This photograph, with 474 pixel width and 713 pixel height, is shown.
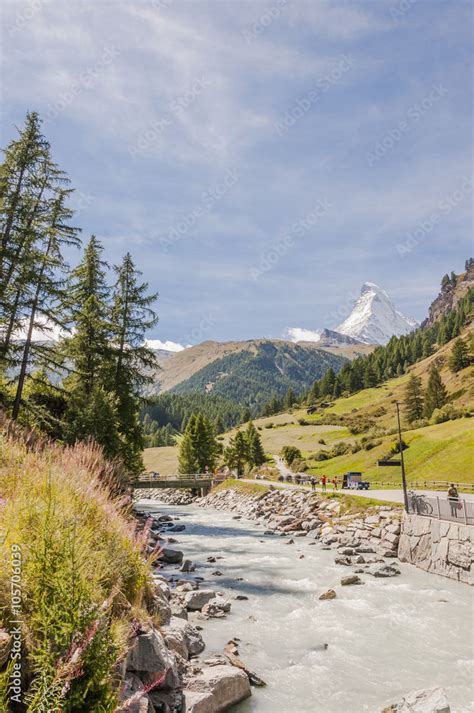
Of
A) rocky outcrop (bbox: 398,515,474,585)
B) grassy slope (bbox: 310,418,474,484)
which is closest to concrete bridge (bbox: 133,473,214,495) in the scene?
grassy slope (bbox: 310,418,474,484)

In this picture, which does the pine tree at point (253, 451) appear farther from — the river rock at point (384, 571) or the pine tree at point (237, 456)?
the river rock at point (384, 571)

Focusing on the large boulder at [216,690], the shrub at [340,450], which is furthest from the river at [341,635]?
the shrub at [340,450]

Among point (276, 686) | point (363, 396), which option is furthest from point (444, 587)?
point (363, 396)

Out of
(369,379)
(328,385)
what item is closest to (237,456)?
(369,379)

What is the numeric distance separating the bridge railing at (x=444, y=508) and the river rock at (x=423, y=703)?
43.8 ft

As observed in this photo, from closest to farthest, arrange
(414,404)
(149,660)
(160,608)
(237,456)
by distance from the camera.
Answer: (149,660) → (160,608) → (237,456) → (414,404)

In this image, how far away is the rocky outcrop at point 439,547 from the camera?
1748 centimetres

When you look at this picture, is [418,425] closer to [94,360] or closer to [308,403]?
[94,360]

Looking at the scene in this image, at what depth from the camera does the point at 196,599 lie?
1323cm

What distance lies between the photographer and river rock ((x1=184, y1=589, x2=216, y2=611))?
12977 millimetres

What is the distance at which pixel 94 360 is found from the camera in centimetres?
2973

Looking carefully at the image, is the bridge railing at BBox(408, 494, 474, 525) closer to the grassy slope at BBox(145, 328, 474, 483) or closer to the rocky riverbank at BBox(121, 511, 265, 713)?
the rocky riverbank at BBox(121, 511, 265, 713)

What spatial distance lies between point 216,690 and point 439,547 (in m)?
15.5

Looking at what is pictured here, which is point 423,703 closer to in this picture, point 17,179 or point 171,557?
point 171,557
